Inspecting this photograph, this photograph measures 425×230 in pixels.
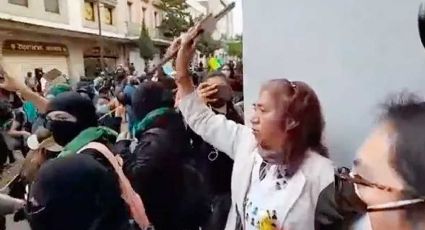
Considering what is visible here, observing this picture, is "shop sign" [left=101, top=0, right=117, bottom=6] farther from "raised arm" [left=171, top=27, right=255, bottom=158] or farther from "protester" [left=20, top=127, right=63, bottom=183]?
"raised arm" [left=171, top=27, right=255, bottom=158]

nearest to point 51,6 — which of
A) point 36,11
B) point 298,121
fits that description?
point 36,11

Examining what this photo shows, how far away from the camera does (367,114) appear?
2.21 metres

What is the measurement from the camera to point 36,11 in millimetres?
18594

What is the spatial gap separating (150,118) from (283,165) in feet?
4.67

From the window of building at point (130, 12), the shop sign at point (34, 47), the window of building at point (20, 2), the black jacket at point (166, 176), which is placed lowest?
the black jacket at point (166, 176)

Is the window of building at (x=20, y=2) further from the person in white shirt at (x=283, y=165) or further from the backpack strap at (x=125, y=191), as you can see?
the person in white shirt at (x=283, y=165)

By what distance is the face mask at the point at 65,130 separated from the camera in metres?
2.50

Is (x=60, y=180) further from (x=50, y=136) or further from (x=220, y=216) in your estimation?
(x=220, y=216)

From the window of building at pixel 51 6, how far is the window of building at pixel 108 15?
18.6 feet

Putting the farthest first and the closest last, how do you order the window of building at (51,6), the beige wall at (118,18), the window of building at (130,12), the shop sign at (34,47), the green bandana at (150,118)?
the window of building at (130,12), the beige wall at (118,18), the window of building at (51,6), the shop sign at (34,47), the green bandana at (150,118)

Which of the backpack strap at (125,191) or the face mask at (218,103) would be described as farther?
the face mask at (218,103)

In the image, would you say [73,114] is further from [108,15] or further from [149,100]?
[108,15]

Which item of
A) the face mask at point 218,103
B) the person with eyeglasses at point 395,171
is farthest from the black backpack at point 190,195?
the person with eyeglasses at point 395,171

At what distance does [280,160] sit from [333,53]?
61cm
